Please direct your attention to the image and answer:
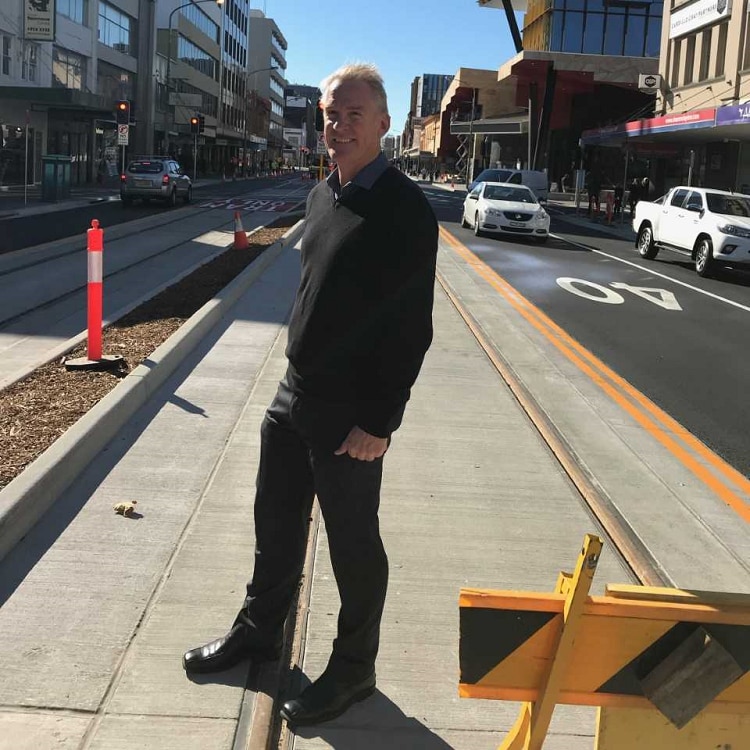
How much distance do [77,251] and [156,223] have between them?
730 centimetres

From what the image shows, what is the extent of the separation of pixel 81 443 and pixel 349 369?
2927mm

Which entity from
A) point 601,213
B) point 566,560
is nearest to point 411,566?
point 566,560

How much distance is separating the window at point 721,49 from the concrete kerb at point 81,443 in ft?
108

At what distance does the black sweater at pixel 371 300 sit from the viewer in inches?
106

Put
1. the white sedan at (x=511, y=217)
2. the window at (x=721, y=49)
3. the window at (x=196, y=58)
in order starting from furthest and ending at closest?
the window at (x=196, y=58)
the window at (x=721, y=49)
the white sedan at (x=511, y=217)

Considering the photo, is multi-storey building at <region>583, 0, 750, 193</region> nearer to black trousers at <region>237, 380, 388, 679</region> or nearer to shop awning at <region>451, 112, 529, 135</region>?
black trousers at <region>237, 380, 388, 679</region>

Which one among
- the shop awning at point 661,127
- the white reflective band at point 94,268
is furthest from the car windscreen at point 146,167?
the white reflective band at point 94,268

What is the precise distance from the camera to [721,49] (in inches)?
1422

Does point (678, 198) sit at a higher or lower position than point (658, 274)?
higher

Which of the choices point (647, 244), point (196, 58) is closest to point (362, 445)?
point (647, 244)

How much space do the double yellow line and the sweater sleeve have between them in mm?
3153

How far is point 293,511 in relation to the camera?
3.16 metres

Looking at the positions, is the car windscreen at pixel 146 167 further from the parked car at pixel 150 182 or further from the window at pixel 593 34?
the window at pixel 593 34

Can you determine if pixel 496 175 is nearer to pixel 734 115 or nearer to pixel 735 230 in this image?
pixel 734 115
